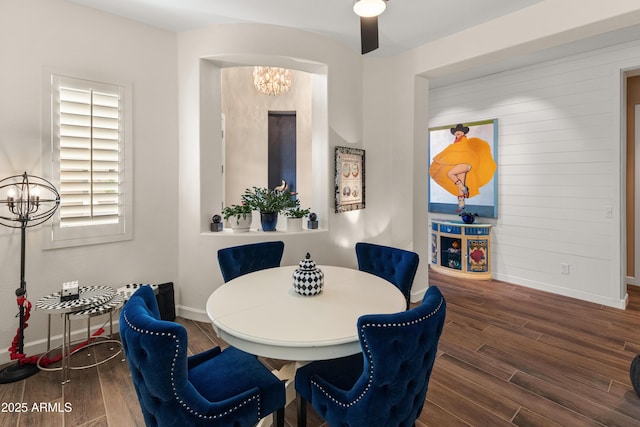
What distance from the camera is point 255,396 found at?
1362 millimetres

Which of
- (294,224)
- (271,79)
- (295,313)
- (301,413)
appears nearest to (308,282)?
(295,313)

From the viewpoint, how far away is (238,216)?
3209 millimetres

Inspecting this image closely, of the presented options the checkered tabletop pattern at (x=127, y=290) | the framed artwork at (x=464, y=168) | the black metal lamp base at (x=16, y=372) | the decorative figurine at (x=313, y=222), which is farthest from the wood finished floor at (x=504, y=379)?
the framed artwork at (x=464, y=168)

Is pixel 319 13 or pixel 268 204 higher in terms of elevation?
pixel 319 13

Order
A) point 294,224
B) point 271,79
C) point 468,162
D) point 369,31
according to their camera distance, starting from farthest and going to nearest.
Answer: point 468,162, point 271,79, point 294,224, point 369,31

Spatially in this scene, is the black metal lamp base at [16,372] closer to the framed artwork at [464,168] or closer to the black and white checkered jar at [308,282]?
the black and white checkered jar at [308,282]

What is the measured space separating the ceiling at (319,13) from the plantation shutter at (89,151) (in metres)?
0.76

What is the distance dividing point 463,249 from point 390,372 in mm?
3957

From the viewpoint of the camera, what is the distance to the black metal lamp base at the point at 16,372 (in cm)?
218

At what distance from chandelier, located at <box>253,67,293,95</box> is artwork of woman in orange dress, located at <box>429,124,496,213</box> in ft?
9.11

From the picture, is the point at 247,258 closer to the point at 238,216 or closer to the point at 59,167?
the point at 238,216

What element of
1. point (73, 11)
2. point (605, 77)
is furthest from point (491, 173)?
point (73, 11)

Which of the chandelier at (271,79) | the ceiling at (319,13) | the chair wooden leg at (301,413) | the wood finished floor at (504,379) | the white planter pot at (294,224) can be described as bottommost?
the wood finished floor at (504,379)

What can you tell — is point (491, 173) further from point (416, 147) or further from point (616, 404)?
point (616, 404)
